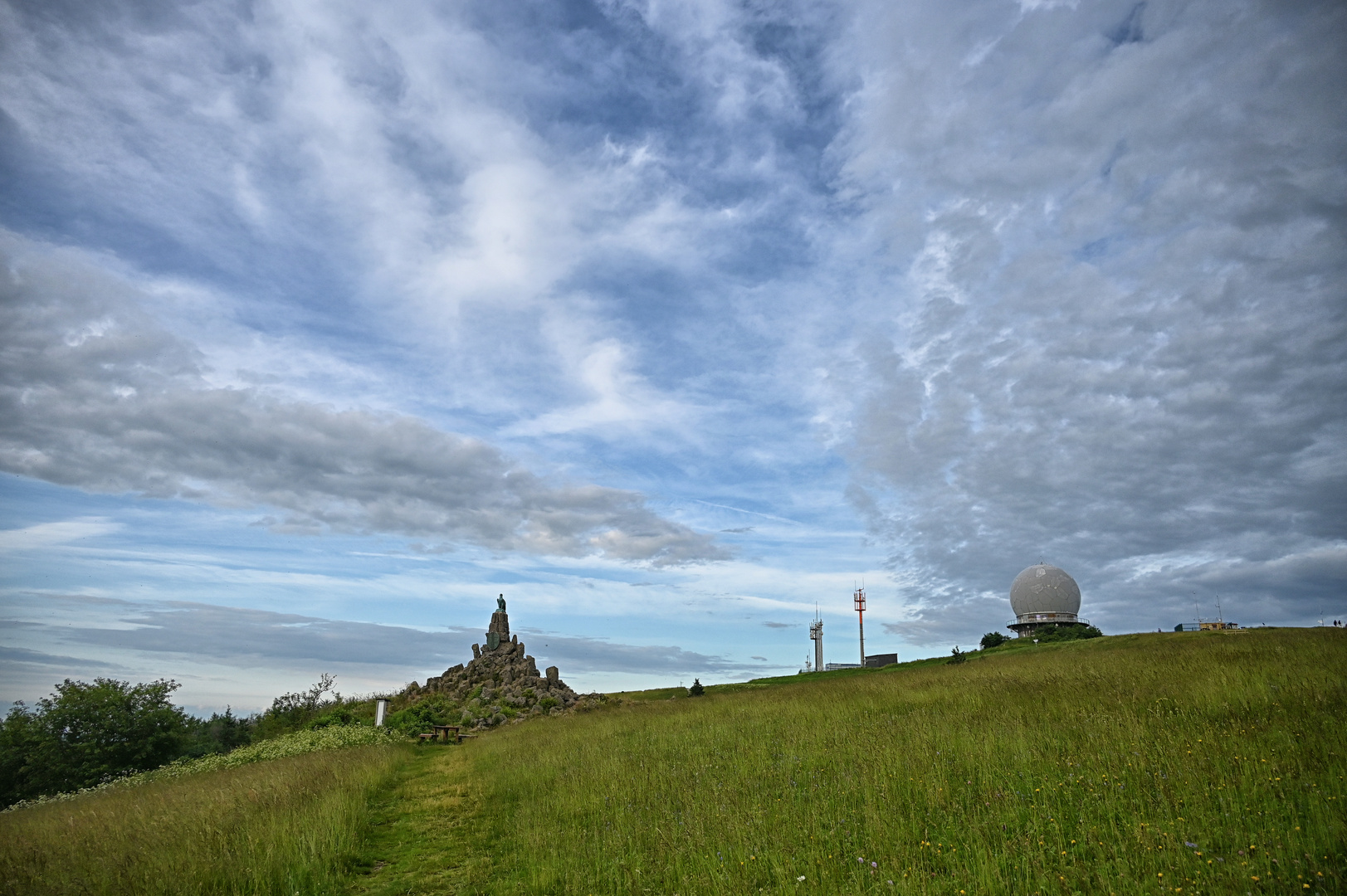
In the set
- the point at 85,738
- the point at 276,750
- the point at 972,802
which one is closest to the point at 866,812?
the point at 972,802

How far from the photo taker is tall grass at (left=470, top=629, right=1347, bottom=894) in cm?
612

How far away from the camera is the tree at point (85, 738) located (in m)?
40.2

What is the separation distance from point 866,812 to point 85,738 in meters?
53.3

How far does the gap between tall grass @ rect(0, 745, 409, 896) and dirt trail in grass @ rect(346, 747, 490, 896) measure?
17.1 inches

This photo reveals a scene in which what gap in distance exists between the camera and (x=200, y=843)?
31.4 feet

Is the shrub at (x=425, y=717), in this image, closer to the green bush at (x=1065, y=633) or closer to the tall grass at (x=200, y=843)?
the tall grass at (x=200, y=843)

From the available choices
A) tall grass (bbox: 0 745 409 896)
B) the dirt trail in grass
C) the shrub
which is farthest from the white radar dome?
tall grass (bbox: 0 745 409 896)

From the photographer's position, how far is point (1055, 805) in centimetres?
769

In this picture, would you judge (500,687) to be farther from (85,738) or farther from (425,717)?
(85,738)

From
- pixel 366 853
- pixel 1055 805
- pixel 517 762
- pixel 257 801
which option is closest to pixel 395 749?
pixel 517 762

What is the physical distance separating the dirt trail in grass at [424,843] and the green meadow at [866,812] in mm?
68

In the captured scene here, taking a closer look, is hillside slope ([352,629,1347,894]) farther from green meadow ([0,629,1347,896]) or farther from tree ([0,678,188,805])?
tree ([0,678,188,805])

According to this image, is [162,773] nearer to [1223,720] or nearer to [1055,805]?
[1055,805]

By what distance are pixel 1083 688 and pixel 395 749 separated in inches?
905
